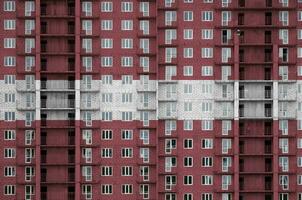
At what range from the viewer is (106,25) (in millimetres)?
102312

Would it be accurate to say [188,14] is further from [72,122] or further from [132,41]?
[72,122]

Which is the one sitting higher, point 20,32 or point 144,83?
point 20,32

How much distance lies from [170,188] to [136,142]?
304 inches

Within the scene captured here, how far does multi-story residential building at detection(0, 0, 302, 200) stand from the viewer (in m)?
101

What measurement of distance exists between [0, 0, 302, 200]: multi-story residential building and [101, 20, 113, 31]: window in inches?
7.9

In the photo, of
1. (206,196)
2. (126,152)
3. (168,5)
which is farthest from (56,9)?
(206,196)

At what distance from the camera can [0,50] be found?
101812mm

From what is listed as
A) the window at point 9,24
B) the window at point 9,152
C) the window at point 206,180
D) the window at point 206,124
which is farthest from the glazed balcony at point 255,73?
the window at point 9,152

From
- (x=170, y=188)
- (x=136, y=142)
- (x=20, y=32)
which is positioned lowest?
(x=170, y=188)

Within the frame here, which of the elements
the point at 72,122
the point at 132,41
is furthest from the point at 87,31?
the point at 72,122

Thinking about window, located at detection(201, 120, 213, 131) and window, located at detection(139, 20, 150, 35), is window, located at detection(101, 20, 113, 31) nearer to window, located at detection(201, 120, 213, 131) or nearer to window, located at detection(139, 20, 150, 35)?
window, located at detection(139, 20, 150, 35)

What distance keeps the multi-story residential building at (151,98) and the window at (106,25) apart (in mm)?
200

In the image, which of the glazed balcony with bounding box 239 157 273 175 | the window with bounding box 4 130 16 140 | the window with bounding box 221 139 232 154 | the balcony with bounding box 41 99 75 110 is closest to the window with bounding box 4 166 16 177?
the window with bounding box 4 130 16 140

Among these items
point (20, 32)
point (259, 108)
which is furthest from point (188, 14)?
point (20, 32)
